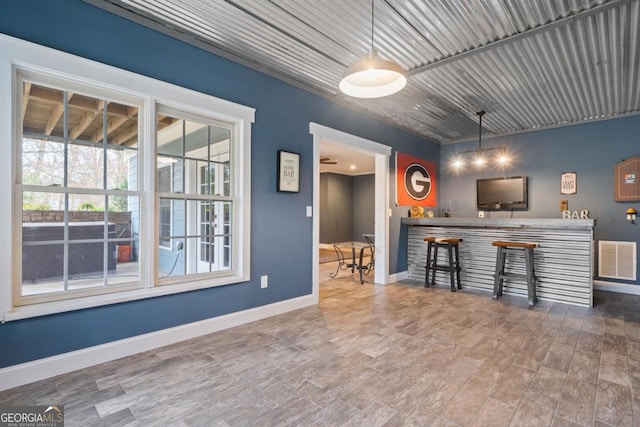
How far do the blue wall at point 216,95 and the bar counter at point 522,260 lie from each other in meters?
2.11

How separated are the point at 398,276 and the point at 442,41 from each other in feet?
12.3

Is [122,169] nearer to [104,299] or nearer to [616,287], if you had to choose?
[104,299]

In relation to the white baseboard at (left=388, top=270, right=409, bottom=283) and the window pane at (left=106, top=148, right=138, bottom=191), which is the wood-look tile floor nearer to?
the window pane at (left=106, top=148, right=138, bottom=191)

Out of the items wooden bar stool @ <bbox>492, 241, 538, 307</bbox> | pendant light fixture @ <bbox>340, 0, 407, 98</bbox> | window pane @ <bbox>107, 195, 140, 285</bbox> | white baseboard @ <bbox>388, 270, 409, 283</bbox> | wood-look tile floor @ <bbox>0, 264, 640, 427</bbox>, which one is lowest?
wood-look tile floor @ <bbox>0, 264, 640, 427</bbox>

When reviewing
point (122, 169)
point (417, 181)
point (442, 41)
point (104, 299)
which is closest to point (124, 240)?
point (104, 299)

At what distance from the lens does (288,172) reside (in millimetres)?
3582

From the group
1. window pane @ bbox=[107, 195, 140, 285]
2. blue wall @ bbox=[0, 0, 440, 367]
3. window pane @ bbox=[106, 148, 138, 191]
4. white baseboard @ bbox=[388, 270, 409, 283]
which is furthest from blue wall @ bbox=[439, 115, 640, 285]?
window pane @ bbox=[107, 195, 140, 285]

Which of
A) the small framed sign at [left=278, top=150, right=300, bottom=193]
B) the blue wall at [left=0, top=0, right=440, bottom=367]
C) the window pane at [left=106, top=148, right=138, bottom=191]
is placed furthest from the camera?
the small framed sign at [left=278, top=150, right=300, bottom=193]

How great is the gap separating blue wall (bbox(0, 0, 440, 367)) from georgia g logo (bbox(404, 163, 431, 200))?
135 cm

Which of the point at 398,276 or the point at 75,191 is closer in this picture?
the point at 75,191

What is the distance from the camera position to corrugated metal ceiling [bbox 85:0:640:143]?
94.2 inches

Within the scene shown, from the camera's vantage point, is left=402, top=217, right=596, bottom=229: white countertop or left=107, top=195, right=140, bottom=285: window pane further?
left=402, top=217, right=596, bottom=229: white countertop

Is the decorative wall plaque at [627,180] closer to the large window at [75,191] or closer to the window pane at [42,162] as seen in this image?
the large window at [75,191]

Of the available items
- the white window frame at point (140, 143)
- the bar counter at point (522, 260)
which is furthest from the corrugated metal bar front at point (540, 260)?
the white window frame at point (140, 143)
